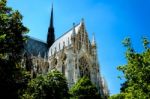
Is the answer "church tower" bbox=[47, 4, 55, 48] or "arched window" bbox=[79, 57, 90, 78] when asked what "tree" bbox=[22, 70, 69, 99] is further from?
"church tower" bbox=[47, 4, 55, 48]

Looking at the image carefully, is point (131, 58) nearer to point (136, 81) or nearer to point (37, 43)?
point (136, 81)

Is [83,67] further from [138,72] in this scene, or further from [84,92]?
[138,72]

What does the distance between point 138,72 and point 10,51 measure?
8.16 meters

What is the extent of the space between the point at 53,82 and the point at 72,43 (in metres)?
28.8

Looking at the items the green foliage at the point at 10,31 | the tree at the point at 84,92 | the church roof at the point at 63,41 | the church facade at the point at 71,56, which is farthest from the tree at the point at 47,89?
the church roof at the point at 63,41

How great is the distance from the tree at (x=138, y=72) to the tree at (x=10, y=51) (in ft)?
22.3

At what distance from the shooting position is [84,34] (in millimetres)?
65438

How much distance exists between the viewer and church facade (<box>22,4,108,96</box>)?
57.1m

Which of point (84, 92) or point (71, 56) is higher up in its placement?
point (71, 56)

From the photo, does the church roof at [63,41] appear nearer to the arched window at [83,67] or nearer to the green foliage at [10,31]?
the arched window at [83,67]

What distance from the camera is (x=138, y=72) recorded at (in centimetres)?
2158

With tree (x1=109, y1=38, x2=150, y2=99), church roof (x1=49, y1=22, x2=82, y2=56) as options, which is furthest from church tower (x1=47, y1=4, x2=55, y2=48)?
tree (x1=109, y1=38, x2=150, y2=99)

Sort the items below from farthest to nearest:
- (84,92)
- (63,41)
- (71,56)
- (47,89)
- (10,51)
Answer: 1. (63,41)
2. (71,56)
3. (84,92)
4. (47,89)
5. (10,51)

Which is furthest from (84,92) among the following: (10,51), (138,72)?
(10,51)
